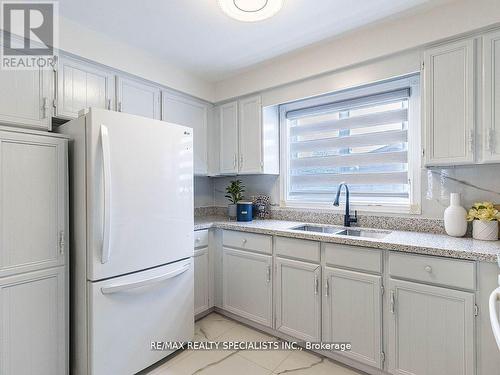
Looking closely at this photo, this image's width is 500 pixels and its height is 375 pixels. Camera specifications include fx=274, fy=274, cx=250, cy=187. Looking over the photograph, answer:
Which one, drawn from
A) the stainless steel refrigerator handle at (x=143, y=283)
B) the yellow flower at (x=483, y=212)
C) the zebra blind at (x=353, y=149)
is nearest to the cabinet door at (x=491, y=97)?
the yellow flower at (x=483, y=212)

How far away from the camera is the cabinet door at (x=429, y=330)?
1.46 m

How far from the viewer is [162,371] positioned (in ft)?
6.03

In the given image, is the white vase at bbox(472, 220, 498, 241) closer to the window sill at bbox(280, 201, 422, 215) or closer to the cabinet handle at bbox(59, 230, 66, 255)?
the window sill at bbox(280, 201, 422, 215)

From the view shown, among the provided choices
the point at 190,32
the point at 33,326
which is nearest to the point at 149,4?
the point at 190,32

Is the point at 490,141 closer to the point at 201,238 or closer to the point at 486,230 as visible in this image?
the point at 486,230

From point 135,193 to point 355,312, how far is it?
1618 millimetres

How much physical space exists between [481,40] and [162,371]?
2.91 metres

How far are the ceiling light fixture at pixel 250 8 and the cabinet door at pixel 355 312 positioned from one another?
169 cm

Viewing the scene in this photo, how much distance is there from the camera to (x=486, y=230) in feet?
5.56

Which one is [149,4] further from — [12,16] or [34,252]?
[34,252]

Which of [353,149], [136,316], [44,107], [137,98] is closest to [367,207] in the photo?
[353,149]

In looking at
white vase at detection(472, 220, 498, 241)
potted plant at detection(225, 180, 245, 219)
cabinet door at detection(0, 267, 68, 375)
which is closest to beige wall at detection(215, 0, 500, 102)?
potted plant at detection(225, 180, 245, 219)

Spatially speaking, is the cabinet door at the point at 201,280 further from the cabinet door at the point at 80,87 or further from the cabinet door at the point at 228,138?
the cabinet door at the point at 80,87

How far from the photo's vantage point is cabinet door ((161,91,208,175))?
2.59 metres
